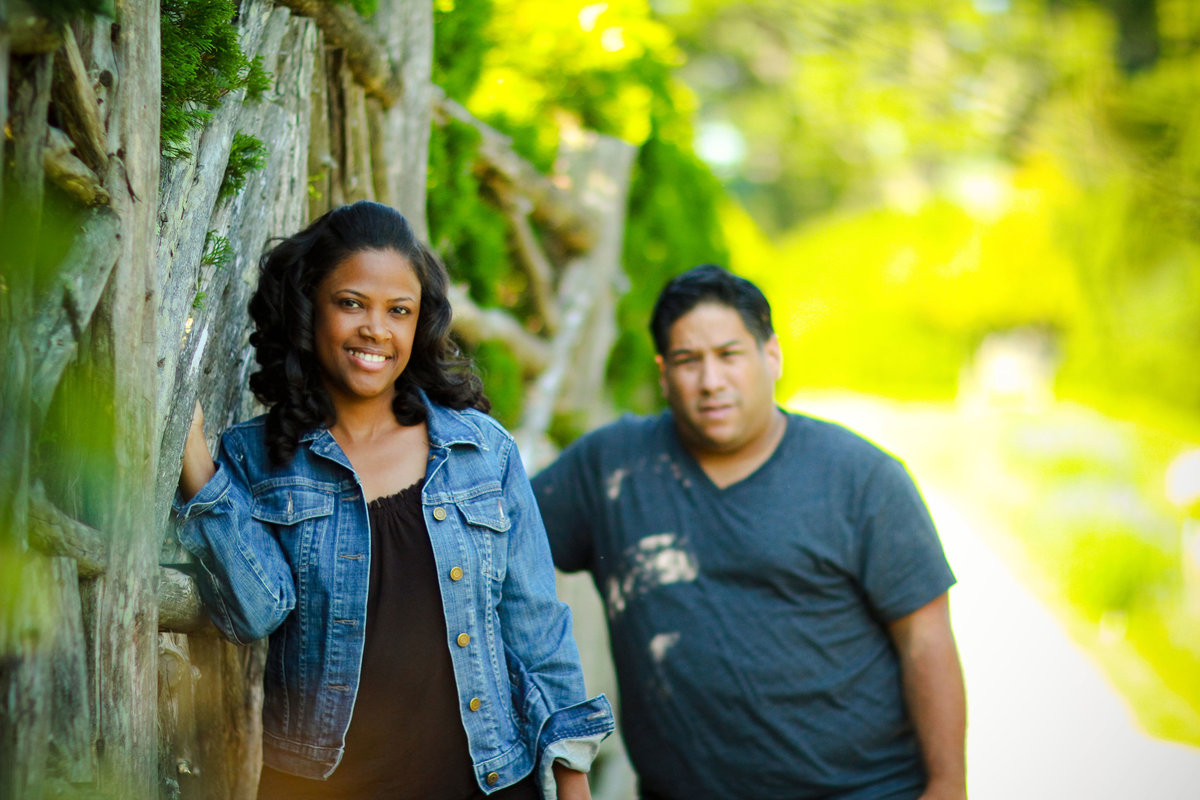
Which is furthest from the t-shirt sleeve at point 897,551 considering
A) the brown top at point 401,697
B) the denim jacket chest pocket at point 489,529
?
the brown top at point 401,697

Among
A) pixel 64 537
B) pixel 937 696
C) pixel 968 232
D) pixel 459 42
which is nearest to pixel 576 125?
pixel 459 42

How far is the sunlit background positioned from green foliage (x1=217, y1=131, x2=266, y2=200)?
52.2 inches

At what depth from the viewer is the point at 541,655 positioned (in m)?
2.03

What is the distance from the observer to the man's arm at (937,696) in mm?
2568

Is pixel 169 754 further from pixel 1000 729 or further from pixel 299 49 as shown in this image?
pixel 1000 729

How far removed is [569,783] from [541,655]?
251 millimetres

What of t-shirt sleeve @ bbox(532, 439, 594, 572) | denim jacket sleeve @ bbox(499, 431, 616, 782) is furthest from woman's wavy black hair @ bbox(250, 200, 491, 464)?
t-shirt sleeve @ bbox(532, 439, 594, 572)

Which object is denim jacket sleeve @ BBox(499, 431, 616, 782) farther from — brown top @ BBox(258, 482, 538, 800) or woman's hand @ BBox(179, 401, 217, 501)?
woman's hand @ BBox(179, 401, 217, 501)

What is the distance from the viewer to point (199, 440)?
1868mm

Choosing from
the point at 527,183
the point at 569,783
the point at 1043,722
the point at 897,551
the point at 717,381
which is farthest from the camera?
the point at 1043,722

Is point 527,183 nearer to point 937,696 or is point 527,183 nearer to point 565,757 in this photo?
point 937,696

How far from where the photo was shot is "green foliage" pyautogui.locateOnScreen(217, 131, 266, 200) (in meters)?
1.98

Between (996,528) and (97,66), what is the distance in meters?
9.31

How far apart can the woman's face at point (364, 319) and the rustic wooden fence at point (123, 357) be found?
219 millimetres
